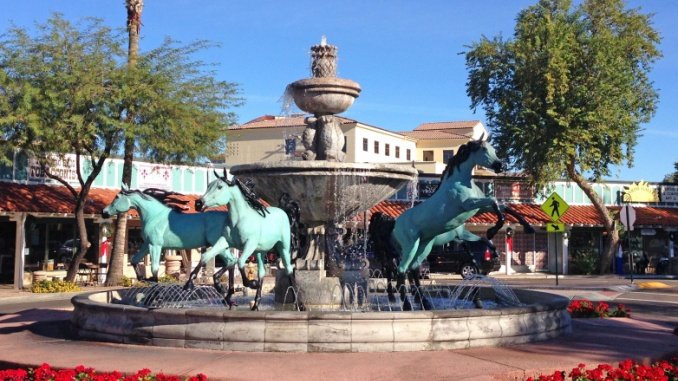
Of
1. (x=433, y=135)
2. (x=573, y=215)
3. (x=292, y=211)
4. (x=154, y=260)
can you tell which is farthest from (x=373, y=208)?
(x=433, y=135)

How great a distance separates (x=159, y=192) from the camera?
13.9m

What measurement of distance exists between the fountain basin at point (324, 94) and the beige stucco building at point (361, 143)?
134ft

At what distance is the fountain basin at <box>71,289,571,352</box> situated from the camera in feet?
31.6

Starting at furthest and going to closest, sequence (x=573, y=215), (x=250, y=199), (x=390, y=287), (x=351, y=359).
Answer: (x=573, y=215) → (x=390, y=287) → (x=250, y=199) → (x=351, y=359)

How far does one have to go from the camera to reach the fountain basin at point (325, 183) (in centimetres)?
1279

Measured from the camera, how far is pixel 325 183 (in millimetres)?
12984

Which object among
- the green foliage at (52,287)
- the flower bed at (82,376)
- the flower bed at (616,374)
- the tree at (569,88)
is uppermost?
the tree at (569,88)

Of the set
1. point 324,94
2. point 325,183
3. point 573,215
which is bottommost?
point 325,183

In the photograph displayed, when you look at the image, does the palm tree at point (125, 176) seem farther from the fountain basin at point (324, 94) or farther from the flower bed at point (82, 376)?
the flower bed at point (82, 376)

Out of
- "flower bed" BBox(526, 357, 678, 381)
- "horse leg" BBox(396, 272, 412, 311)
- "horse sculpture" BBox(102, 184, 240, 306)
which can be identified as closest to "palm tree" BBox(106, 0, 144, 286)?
"horse sculpture" BBox(102, 184, 240, 306)

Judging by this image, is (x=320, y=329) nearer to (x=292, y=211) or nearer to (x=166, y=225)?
(x=292, y=211)

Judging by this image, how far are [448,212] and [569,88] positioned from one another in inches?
1068

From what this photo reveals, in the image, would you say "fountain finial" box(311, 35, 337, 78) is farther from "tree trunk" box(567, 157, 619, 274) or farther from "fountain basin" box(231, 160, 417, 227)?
"tree trunk" box(567, 157, 619, 274)

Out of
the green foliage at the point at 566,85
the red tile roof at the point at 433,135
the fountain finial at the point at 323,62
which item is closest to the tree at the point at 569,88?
the green foliage at the point at 566,85
